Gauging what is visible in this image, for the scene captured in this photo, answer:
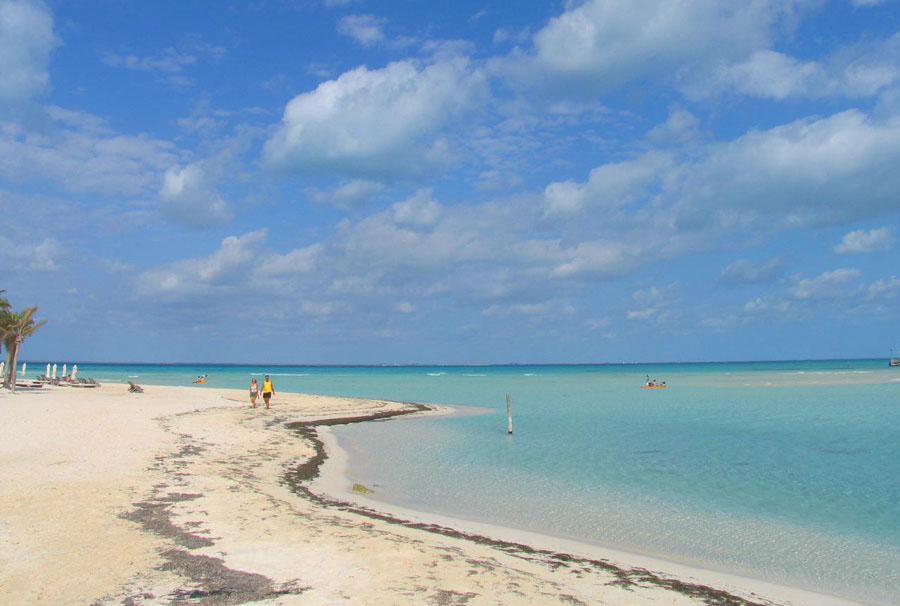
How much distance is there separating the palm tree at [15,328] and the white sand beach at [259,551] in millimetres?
29357

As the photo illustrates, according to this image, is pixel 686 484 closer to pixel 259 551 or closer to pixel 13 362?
pixel 259 551

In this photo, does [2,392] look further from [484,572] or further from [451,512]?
[484,572]

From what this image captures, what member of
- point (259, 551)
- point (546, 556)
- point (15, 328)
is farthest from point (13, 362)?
point (546, 556)

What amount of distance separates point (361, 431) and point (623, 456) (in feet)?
44.0

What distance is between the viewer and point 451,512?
47.4ft

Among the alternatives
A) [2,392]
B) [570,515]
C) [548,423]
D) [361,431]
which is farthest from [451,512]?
[2,392]

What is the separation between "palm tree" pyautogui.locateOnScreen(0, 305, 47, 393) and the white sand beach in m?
29.4

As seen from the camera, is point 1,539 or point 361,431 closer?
point 1,539

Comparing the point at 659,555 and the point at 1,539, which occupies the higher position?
the point at 1,539

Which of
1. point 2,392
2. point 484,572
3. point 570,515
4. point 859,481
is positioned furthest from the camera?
point 2,392

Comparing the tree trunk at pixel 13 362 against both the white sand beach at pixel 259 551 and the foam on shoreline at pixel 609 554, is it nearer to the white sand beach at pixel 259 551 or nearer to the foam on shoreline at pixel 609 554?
the white sand beach at pixel 259 551

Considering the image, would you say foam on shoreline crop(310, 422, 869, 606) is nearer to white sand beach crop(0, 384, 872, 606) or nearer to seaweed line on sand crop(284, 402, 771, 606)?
white sand beach crop(0, 384, 872, 606)

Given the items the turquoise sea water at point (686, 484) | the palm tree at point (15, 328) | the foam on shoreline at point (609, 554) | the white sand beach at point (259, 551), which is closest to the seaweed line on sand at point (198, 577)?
the white sand beach at point (259, 551)

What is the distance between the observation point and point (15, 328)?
4194 cm
